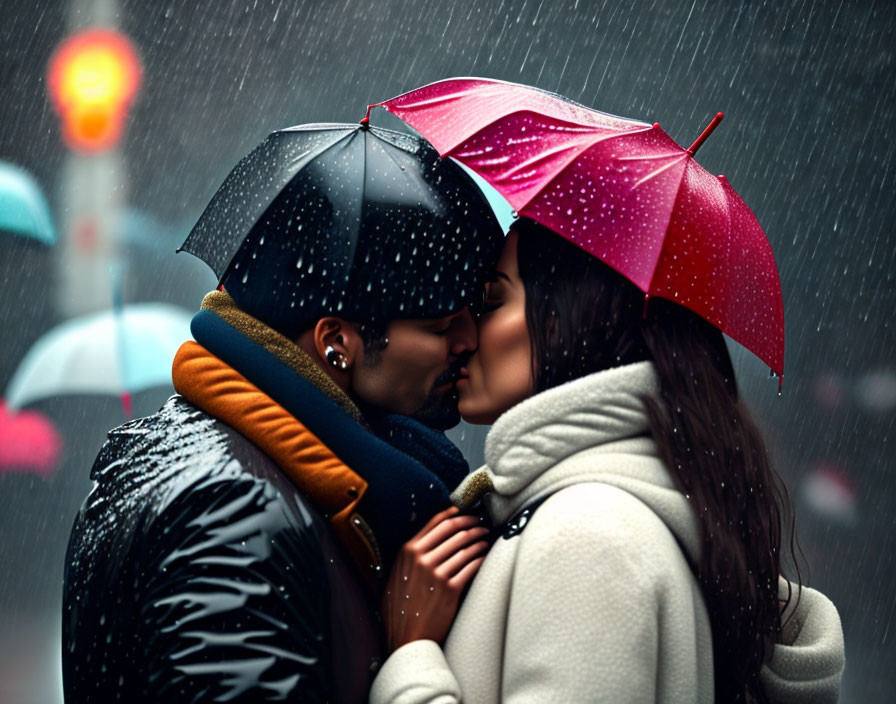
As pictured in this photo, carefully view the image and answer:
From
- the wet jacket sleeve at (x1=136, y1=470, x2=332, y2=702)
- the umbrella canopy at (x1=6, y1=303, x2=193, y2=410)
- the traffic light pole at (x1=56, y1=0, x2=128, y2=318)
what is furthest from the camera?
the traffic light pole at (x1=56, y1=0, x2=128, y2=318)

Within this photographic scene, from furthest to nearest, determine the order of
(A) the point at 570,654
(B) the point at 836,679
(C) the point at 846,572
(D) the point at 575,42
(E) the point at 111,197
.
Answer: (E) the point at 111,197 < (D) the point at 575,42 < (C) the point at 846,572 < (B) the point at 836,679 < (A) the point at 570,654

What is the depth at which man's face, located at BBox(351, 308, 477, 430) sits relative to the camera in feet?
8.76

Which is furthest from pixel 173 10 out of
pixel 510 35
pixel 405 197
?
pixel 405 197

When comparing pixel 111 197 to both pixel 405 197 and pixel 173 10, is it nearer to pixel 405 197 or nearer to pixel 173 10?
pixel 173 10

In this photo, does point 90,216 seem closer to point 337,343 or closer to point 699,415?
point 337,343

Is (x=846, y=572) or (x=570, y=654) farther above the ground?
(x=570, y=654)

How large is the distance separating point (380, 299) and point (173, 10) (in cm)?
943

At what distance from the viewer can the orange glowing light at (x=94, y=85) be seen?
35.7ft

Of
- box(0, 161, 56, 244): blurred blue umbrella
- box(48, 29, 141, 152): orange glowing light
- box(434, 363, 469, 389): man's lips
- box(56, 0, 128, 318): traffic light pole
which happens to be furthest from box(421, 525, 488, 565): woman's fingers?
box(48, 29, 141, 152): orange glowing light

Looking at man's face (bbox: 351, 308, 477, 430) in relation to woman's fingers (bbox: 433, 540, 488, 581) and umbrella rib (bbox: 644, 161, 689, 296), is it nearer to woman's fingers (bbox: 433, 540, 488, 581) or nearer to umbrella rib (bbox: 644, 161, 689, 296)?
woman's fingers (bbox: 433, 540, 488, 581)

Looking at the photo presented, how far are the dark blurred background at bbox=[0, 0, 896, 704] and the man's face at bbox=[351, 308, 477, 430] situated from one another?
559 cm

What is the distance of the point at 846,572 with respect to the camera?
8.25m

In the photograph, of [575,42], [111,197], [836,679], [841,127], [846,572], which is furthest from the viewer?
[111,197]

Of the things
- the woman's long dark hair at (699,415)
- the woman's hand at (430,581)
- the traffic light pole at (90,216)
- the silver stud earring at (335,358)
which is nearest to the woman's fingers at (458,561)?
the woman's hand at (430,581)
